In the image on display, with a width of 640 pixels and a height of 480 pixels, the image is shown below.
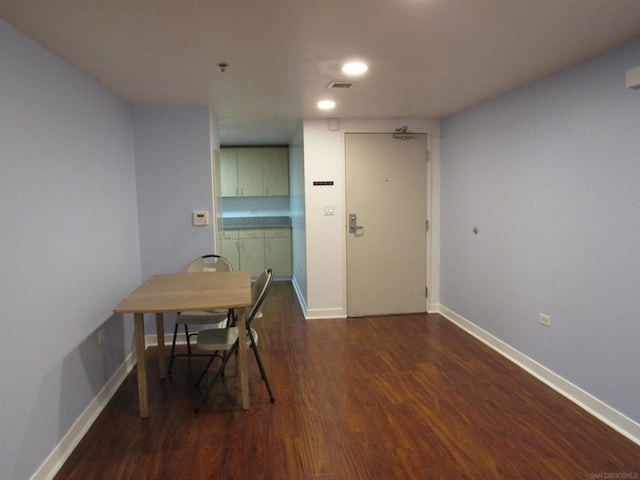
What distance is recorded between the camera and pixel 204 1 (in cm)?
177

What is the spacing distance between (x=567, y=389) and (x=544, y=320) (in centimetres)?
50

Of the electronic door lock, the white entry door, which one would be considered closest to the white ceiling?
the white entry door

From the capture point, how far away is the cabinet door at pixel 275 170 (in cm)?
680

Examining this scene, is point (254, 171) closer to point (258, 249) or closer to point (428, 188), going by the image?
Result: point (258, 249)

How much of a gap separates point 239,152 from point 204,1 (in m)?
5.05

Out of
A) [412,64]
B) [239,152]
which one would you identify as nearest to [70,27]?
[412,64]

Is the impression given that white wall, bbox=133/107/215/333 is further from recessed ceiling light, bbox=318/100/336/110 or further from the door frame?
the door frame

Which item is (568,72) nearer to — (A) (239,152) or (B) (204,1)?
(B) (204,1)

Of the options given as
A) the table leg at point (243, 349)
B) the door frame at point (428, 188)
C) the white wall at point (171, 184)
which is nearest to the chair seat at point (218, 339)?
the table leg at point (243, 349)

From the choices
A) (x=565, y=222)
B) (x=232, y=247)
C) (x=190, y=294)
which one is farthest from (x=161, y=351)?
(x=232, y=247)

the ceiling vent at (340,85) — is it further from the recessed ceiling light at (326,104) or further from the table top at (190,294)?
the table top at (190,294)

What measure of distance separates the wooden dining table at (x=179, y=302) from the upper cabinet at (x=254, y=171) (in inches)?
144

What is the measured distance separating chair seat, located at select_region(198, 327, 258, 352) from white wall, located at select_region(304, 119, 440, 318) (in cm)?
185

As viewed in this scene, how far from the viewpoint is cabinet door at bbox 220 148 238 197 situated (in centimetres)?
667
